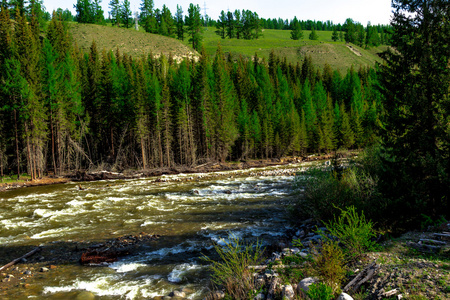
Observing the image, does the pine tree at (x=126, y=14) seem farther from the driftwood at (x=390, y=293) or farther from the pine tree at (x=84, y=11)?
the driftwood at (x=390, y=293)

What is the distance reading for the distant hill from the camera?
335 ft

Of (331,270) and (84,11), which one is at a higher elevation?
(84,11)

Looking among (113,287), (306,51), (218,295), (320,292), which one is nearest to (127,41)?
(306,51)

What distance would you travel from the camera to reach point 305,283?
5539 millimetres

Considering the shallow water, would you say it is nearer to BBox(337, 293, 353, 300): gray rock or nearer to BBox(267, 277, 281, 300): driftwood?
BBox(267, 277, 281, 300): driftwood

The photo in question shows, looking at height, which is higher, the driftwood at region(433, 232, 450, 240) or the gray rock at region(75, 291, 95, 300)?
the driftwood at region(433, 232, 450, 240)

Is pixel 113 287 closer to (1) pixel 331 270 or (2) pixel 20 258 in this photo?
(2) pixel 20 258

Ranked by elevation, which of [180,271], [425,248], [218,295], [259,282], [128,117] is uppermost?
[128,117]

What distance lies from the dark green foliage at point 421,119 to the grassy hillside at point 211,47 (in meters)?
79.9

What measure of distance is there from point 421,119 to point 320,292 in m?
7.87

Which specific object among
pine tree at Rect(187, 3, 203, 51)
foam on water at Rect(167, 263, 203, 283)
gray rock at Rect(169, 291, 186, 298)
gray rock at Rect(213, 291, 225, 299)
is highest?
pine tree at Rect(187, 3, 203, 51)

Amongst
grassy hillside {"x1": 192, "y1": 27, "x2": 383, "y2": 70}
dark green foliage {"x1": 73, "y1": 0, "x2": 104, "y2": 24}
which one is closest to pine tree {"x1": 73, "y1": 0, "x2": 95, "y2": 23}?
dark green foliage {"x1": 73, "y1": 0, "x2": 104, "y2": 24}

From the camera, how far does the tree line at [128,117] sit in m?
36.0

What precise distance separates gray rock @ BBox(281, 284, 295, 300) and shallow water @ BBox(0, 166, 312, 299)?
4.90ft
